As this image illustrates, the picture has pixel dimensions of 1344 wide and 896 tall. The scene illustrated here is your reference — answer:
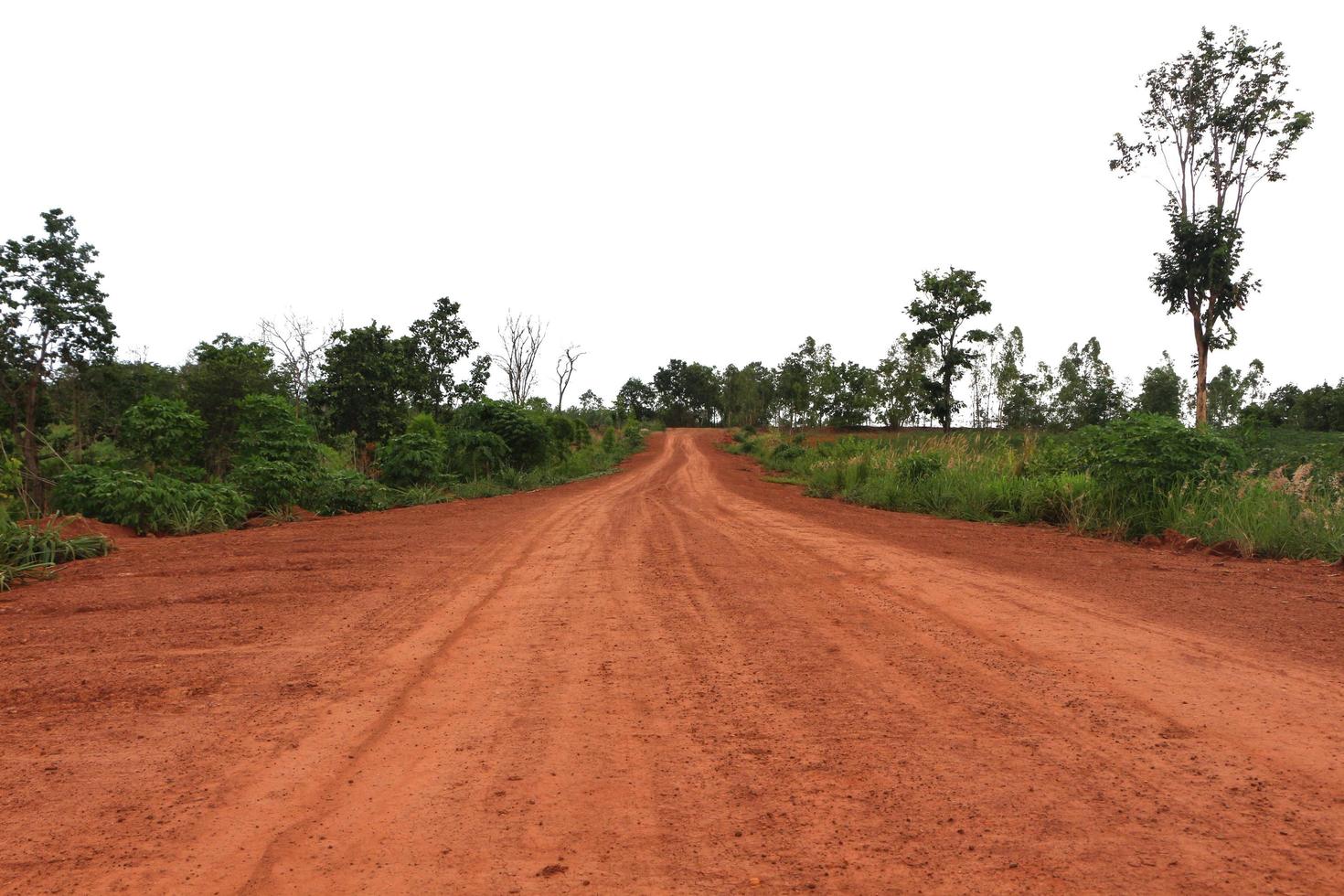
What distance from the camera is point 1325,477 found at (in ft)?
32.8

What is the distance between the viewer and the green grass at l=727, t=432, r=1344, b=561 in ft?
27.5

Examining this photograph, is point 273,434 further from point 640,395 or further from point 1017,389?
point 640,395

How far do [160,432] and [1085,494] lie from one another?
14.5 metres

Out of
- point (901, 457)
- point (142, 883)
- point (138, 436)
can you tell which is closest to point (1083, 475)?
point (901, 457)

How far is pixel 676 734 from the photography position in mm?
3305

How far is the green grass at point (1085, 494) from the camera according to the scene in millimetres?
8375

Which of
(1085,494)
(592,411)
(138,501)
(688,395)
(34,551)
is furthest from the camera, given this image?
(688,395)

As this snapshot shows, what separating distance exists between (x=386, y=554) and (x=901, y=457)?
436 inches

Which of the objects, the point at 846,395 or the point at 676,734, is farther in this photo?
the point at 846,395

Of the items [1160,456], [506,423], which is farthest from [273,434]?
[1160,456]

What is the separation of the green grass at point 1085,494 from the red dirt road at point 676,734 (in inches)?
71.4

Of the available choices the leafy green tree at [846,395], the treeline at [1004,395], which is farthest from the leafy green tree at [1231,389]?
the leafy green tree at [846,395]

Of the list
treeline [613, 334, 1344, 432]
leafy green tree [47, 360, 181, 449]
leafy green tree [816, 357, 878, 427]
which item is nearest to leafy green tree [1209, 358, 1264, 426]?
treeline [613, 334, 1344, 432]

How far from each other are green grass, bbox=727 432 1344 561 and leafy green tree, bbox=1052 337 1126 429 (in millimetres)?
29971
